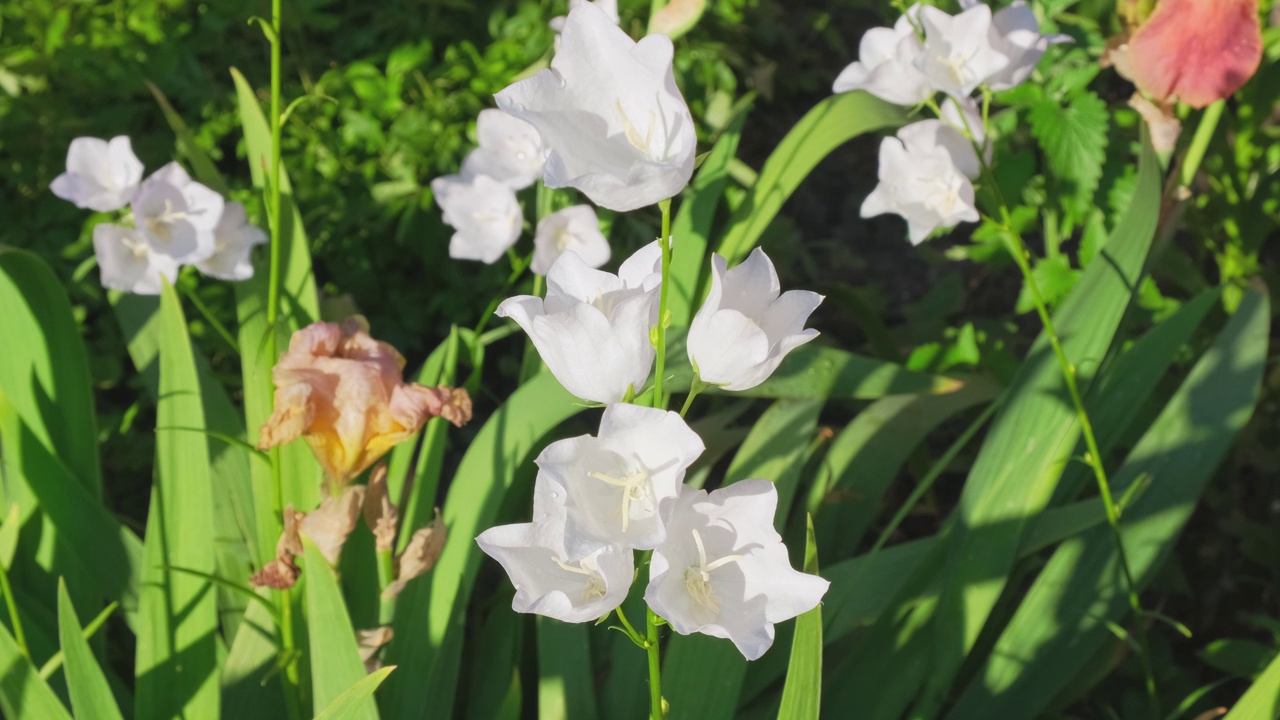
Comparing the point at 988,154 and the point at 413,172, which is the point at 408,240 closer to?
the point at 413,172

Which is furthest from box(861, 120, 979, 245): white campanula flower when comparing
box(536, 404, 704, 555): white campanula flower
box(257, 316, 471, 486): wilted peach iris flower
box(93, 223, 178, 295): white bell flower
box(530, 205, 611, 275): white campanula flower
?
box(93, 223, 178, 295): white bell flower

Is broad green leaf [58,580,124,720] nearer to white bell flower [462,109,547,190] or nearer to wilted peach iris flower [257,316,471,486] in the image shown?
wilted peach iris flower [257,316,471,486]

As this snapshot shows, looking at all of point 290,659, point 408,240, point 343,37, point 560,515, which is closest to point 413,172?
point 408,240

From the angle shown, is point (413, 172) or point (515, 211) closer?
point (515, 211)

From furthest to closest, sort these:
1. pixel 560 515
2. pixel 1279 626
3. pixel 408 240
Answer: pixel 408 240
pixel 1279 626
pixel 560 515

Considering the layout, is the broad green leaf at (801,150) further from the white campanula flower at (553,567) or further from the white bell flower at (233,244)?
the white campanula flower at (553,567)

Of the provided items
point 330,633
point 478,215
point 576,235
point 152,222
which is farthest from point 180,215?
point 330,633

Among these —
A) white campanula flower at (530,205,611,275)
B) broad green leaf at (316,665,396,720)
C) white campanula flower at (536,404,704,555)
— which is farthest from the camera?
white campanula flower at (530,205,611,275)

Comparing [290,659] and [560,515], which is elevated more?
[560,515]
